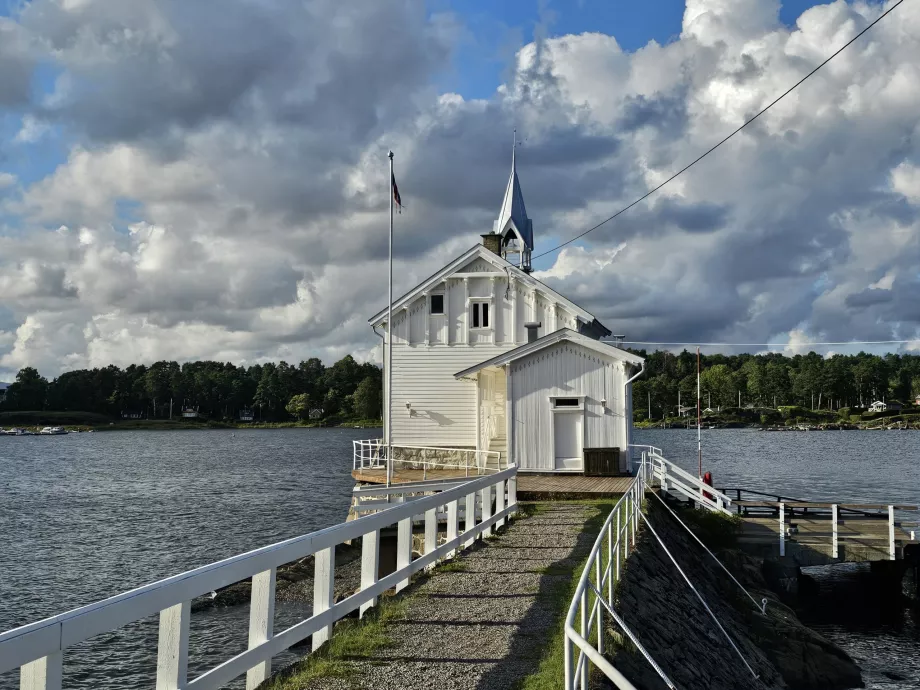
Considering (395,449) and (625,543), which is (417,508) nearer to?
(625,543)

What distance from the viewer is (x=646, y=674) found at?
9.62 m

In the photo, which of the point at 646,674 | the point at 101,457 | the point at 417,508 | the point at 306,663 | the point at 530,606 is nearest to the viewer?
the point at 306,663

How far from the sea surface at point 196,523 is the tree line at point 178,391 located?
301 ft

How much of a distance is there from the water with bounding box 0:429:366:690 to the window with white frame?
38.0 ft

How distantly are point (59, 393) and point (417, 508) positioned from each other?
194 m

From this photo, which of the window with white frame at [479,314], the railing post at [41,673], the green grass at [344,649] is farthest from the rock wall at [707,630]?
the window with white frame at [479,314]

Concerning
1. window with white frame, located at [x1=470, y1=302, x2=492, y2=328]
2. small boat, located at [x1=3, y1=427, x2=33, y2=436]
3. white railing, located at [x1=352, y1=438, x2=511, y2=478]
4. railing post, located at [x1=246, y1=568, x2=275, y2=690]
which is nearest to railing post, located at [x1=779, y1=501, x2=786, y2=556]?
white railing, located at [x1=352, y1=438, x2=511, y2=478]

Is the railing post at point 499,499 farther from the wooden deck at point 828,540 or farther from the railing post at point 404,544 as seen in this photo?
the wooden deck at point 828,540

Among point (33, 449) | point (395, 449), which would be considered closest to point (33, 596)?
point (395, 449)

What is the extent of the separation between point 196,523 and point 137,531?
10.0 ft

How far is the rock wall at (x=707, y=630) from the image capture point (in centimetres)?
1154

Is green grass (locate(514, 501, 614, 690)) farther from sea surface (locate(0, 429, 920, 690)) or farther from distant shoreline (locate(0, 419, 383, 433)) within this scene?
distant shoreline (locate(0, 419, 383, 433))

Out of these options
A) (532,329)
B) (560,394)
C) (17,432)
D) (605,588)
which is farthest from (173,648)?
(17,432)

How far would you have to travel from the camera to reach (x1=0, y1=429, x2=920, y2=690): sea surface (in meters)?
19.8
